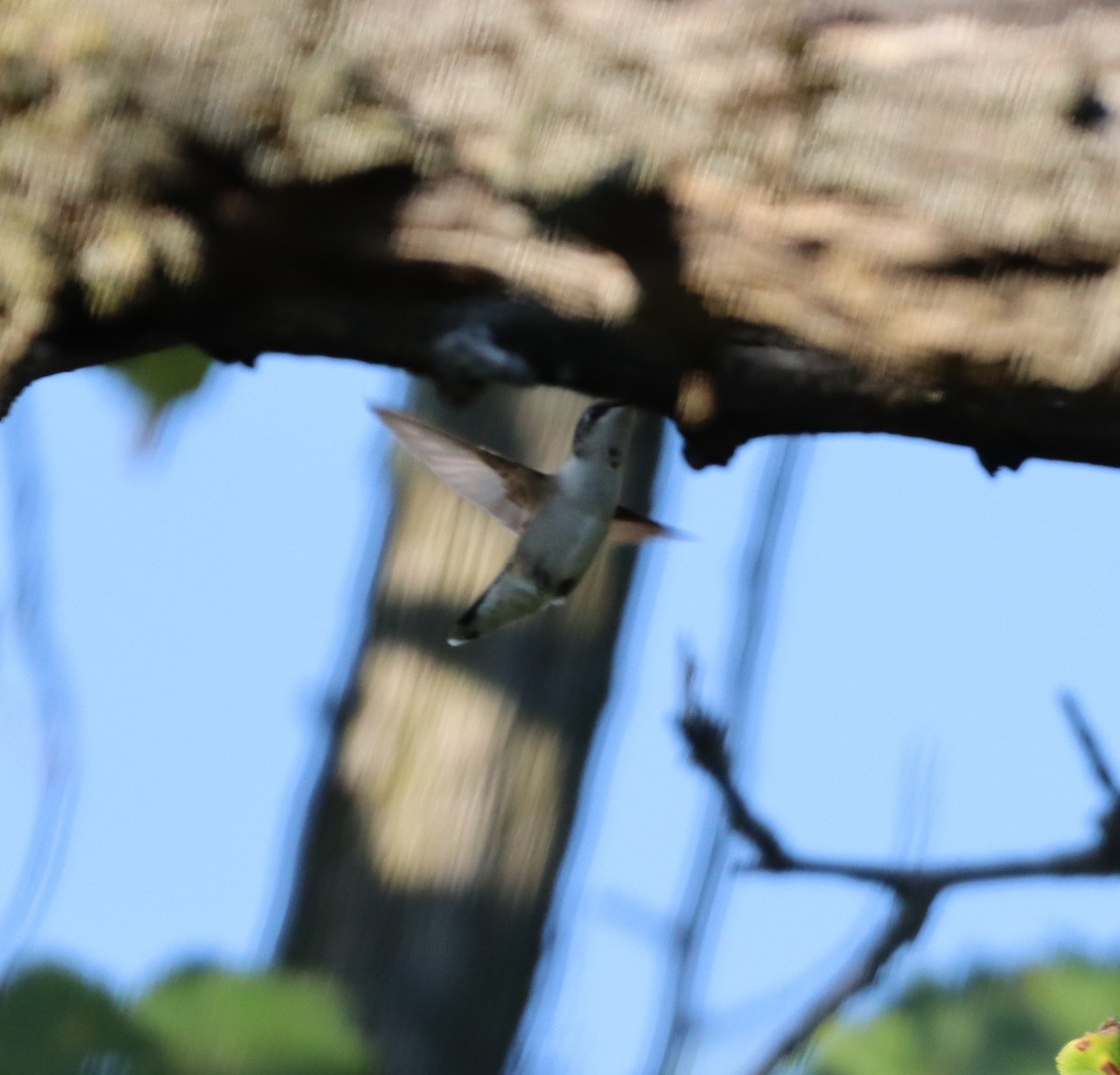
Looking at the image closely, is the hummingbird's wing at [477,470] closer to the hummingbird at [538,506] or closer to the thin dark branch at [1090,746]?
the hummingbird at [538,506]

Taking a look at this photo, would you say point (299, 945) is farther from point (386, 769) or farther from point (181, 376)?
point (181, 376)

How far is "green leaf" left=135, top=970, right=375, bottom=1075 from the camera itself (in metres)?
1.31

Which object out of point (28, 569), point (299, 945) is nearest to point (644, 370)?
point (28, 569)

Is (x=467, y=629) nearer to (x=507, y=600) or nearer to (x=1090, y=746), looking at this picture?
(x=507, y=600)

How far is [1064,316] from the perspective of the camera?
32.0 inches

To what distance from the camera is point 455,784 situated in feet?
8.25

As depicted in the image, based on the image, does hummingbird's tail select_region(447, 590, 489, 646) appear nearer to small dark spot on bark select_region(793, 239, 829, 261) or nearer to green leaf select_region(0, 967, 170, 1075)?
green leaf select_region(0, 967, 170, 1075)

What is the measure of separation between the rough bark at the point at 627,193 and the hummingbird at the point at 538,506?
64 centimetres

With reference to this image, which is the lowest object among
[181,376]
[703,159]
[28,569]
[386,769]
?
[386,769]

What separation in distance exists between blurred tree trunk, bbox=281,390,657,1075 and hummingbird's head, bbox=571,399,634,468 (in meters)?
0.92

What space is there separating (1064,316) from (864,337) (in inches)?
4.2

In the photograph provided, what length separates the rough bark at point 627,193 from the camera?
0.82 m

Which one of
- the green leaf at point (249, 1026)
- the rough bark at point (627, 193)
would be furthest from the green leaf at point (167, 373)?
the green leaf at point (249, 1026)

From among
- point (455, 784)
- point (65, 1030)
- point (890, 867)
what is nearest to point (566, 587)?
point (890, 867)
